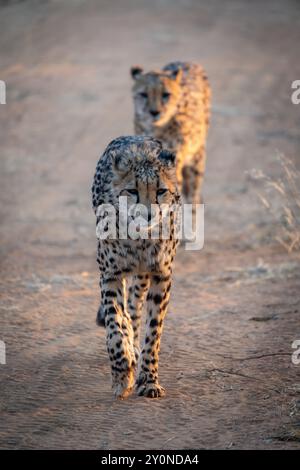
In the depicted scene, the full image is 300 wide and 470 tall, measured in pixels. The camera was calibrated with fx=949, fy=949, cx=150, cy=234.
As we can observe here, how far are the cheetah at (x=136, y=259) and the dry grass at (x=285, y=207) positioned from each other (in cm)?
238

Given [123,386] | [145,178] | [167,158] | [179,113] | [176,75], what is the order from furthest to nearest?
[176,75] → [179,113] → [167,158] → [123,386] → [145,178]

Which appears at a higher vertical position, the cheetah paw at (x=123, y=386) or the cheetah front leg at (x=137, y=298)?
the cheetah front leg at (x=137, y=298)

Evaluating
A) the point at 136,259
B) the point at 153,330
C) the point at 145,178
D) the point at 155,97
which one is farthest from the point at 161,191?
the point at 155,97

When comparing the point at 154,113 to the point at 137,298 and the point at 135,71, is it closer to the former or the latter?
the point at 135,71

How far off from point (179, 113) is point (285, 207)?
1.92 meters

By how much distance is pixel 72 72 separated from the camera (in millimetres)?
15875

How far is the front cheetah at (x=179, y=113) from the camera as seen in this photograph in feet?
29.7

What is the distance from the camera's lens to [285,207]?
311 inches

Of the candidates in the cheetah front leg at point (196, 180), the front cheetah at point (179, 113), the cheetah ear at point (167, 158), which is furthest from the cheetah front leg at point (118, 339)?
A: the cheetah front leg at point (196, 180)

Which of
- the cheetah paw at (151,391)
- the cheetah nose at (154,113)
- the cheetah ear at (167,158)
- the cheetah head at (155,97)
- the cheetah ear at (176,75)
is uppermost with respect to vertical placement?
the cheetah ear at (176,75)

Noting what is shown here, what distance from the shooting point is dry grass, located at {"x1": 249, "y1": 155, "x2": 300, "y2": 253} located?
25.8ft

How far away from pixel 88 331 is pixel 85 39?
11950 millimetres

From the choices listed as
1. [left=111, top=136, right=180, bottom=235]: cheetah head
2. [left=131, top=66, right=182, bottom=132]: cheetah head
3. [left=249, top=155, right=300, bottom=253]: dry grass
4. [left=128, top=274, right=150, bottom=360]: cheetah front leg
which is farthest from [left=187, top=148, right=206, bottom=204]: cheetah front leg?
[left=111, top=136, right=180, bottom=235]: cheetah head

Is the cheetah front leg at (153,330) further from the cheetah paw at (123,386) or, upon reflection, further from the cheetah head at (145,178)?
the cheetah head at (145,178)
